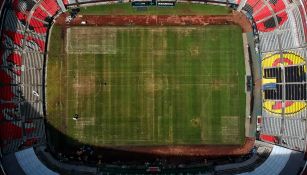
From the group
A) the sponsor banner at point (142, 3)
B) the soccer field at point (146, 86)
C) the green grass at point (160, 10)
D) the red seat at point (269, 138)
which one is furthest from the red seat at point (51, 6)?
the red seat at point (269, 138)

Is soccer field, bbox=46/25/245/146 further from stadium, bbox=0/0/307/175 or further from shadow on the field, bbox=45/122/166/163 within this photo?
shadow on the field, bbox=45/122/166/163

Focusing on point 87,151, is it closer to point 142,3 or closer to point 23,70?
point 23,70

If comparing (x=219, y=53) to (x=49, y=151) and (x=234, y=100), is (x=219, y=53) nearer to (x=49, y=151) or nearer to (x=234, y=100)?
(x=234, y=100)

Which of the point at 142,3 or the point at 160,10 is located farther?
the point at 160,10

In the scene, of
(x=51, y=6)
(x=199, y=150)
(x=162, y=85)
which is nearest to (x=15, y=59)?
(x=51, y=6)

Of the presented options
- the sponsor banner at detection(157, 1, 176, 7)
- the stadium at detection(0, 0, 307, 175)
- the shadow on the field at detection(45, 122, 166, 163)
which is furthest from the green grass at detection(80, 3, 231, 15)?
the shadow on the field at detection(45, 122, 166, 163)

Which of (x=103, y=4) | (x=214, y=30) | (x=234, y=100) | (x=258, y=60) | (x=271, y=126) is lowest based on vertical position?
(x=271, y=126)

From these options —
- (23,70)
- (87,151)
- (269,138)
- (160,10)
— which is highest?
(160,10)

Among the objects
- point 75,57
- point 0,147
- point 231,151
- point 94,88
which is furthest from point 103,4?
point 231,151
